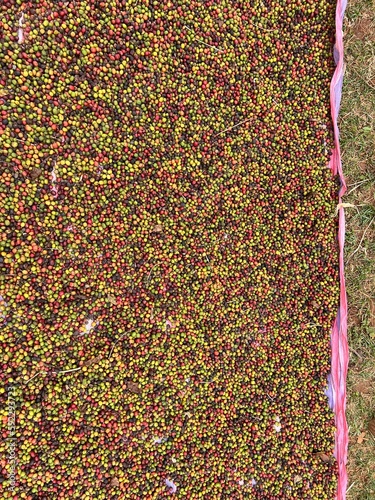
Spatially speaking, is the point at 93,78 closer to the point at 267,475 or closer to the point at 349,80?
the point at 349,80

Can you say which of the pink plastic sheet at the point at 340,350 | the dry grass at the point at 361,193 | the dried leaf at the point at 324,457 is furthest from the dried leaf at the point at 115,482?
the dry grass at the point at 361,193

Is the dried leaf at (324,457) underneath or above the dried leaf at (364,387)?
underneath

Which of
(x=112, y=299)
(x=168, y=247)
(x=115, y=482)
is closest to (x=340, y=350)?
(x=168, y=247)

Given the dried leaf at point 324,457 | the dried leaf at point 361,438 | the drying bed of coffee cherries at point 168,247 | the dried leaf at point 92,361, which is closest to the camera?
the drying bed of coffee cherries at point 168,247

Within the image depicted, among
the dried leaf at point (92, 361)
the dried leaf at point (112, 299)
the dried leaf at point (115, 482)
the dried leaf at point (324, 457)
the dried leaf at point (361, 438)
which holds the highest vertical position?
the dried leaf at point (112, 299)

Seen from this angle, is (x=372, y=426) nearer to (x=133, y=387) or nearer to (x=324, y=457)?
(x=324, y=457)

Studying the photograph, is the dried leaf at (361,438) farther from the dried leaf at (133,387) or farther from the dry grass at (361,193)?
the dried leaf at (133,387)

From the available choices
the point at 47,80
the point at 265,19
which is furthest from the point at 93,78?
the point at 265,19
